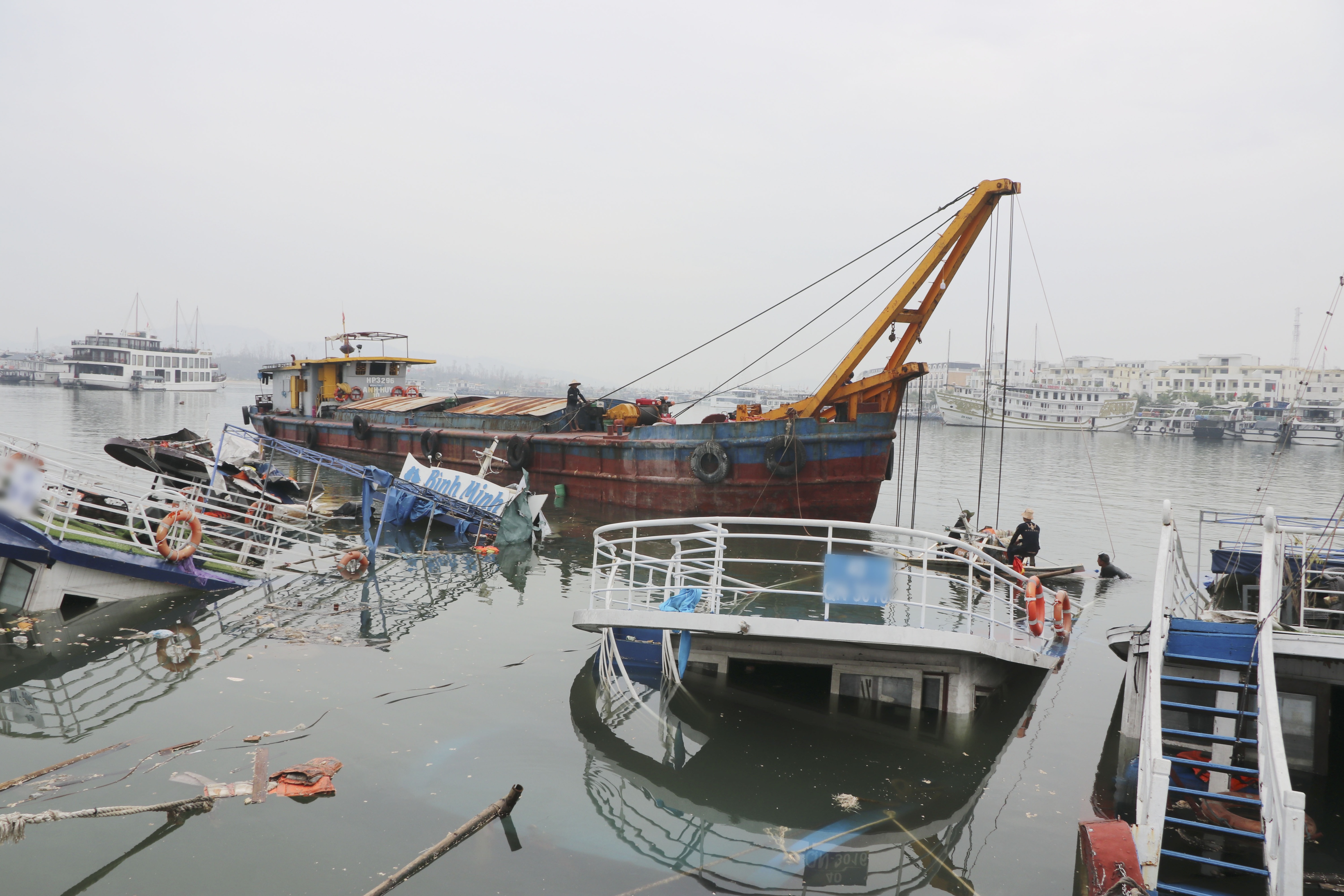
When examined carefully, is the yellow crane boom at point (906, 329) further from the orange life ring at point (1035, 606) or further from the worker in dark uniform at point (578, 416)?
the orange life ring at point (1035, 606)

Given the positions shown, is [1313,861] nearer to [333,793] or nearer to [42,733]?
[333,793]

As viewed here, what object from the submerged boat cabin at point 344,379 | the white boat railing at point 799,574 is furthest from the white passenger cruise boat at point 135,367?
the white boat railing at point 799,574

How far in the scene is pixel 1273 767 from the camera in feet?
17.1

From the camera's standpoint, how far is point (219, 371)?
11756 centimetres

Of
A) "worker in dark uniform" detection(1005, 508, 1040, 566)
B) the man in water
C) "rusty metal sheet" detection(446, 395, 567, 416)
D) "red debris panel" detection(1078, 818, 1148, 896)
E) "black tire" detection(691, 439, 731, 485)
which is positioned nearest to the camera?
"red debris panel" detection(1078, 818, 1148, 896)

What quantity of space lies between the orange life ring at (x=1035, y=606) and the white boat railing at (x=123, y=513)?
11.1 m

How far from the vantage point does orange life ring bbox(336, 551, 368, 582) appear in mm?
14375

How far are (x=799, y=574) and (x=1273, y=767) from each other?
10.7 m

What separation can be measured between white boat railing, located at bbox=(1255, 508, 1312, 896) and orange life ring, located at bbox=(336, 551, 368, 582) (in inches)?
504

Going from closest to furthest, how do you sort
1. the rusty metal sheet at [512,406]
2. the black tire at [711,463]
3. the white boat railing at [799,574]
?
the white boat railing at [799,574], the black tire at [711,463], the rusty metal sheet at [512,406]

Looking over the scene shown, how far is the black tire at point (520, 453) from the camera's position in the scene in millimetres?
23312

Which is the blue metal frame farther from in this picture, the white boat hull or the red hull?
the white boat hull

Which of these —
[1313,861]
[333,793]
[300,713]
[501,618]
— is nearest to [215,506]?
[501,618]

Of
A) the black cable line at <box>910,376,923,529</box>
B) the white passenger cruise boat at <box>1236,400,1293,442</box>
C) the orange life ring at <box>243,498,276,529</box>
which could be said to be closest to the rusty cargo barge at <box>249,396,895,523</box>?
the black cable line at <box>910,376,923,529</box>
